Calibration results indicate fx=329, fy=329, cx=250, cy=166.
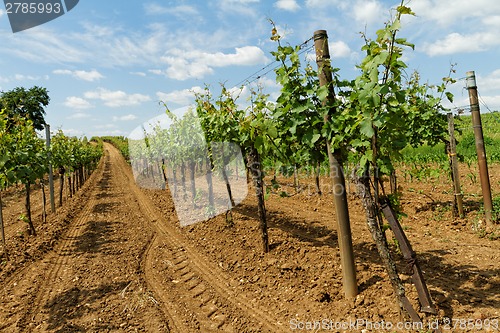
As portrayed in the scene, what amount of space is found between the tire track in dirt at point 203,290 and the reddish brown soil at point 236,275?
0.9 inches

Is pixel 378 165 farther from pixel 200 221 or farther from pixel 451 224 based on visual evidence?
pixel 200 221

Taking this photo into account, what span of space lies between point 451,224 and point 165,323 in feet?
22.2

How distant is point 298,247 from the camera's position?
6.38 m

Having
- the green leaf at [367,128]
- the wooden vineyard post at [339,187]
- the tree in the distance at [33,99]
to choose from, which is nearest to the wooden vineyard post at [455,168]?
the wooden vineyard post at [339,187]

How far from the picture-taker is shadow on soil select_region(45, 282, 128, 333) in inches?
185

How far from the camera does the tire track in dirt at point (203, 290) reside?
14.5 ft

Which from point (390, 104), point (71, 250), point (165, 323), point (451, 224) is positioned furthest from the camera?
point (71, 250)

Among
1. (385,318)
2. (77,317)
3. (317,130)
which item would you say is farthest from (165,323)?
(317,130)

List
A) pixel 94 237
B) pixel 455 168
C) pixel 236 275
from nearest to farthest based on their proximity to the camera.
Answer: pixel 236 275 → pixel 455 168 → pixel 94 237

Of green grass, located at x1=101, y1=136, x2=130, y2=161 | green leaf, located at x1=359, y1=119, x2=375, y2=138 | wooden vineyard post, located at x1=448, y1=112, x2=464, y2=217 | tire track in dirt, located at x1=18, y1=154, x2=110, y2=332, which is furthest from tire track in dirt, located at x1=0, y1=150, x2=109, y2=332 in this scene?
green grass, located at x1=101, y1=136, x2=130, y2=161

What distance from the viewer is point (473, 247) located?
20.1 feet

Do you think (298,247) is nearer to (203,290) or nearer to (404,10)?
(203,290)

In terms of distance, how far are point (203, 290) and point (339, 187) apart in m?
2.99

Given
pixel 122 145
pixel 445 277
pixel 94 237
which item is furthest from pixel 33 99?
pixel 445 277
